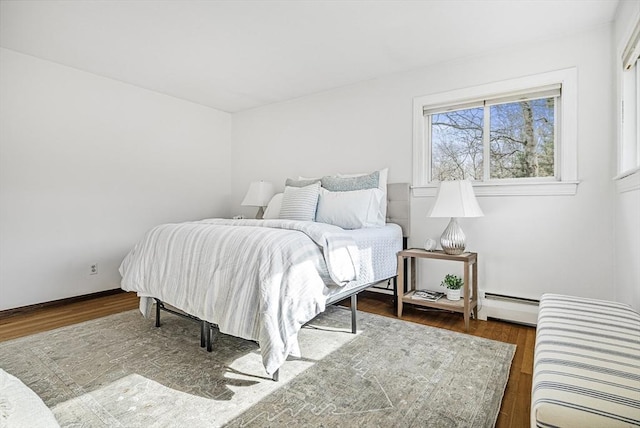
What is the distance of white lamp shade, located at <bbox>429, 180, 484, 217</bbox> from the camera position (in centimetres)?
272

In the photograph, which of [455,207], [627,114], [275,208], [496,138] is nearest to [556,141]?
[496,138]

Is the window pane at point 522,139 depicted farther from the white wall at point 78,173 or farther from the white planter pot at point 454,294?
the white wall at point 78,173

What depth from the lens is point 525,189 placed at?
288cm

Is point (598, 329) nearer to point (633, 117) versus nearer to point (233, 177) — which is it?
point (633, 117)

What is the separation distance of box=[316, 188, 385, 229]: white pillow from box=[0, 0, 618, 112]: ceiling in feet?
4.30

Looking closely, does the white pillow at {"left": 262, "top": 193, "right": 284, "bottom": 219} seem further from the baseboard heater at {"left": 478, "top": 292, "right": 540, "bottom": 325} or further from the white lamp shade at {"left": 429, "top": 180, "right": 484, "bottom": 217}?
the baseboard heater at {"left": 478, "top": 292, "right": 540, "bottom": 325}

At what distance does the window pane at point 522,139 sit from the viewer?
9.58 ft

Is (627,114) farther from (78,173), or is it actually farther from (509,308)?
(78,173)

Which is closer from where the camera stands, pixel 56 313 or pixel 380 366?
pixel 380 366

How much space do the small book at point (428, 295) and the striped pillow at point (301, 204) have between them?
47.6 inches

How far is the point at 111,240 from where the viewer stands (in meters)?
3.80

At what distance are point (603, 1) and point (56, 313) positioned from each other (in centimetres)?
505

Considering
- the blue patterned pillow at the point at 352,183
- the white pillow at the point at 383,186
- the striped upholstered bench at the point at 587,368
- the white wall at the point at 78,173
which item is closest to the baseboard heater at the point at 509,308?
the white pillow at the point at 383,186

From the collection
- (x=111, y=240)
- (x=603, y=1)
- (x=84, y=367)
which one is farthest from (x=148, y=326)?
(x=603, y=1)
